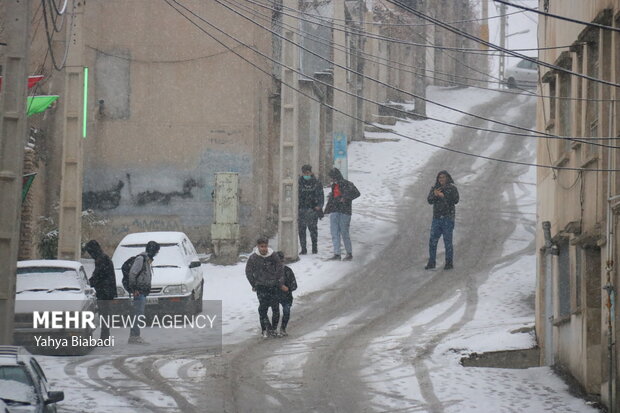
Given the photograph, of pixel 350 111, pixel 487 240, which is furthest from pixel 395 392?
pixel 350 111

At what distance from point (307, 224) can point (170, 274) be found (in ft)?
20.0

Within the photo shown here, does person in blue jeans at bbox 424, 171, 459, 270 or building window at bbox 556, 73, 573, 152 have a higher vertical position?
building window at bbox 556, 73, 573, 152

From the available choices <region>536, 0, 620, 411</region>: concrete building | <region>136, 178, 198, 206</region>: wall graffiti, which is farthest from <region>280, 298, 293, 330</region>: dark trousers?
<region>136, 178, 198, 206</region>: wall graffiti

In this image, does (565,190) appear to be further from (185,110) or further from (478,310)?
(185,110)

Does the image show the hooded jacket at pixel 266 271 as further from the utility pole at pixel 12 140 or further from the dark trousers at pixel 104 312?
the utility pole at pixel 12 140

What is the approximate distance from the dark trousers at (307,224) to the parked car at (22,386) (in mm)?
14804

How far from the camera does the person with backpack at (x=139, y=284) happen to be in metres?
17.5

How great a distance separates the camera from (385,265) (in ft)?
80.1

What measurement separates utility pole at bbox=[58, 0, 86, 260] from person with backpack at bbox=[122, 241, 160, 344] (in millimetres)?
3602

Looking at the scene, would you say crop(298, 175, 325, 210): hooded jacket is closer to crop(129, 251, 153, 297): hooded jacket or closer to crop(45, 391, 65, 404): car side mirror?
crop(129, 251, 153, 297): hooded jacket

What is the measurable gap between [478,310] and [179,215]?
1079 cm

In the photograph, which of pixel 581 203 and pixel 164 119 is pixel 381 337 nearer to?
pixel 581 203

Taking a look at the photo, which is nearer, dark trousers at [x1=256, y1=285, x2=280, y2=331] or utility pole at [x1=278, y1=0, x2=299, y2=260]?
dark trousers at [x1=256, y1=285, x2=280, y2=331]

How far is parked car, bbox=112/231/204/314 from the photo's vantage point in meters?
19.5
